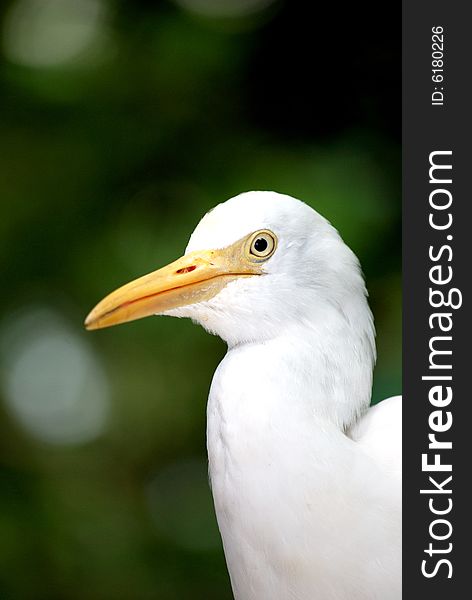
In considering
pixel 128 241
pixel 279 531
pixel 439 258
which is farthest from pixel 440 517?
pixel 128 241

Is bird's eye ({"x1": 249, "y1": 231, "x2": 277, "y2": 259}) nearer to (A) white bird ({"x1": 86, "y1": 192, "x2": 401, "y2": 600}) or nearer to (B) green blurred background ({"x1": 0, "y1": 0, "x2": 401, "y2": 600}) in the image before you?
(A) white bird ({"x1": 86, "y1": 192, "x2": 401, "y2": 600})

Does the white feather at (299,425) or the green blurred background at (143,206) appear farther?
the green blurred background at (143,206)

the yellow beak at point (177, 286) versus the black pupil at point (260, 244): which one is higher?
the black pupil at point (260, 244)

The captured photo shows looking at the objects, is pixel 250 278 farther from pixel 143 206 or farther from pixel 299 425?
pixel 143 206

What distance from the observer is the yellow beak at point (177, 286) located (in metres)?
0.89

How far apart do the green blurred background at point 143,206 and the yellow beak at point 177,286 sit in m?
0.85

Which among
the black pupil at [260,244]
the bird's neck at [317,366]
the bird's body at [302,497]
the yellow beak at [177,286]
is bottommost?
the bird's body at [302,497]

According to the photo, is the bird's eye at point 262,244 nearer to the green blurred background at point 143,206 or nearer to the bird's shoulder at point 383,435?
the bird's shoulder at point 383,435

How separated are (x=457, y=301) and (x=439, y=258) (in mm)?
50

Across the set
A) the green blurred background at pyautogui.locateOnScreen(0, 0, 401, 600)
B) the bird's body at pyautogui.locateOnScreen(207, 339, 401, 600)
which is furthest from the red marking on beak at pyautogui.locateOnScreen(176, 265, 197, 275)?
the green blurred background at pyautogui.locateOnScreen(0, 0, 401, 600)

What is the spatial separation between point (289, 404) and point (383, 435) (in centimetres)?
11

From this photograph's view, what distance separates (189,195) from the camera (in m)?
1.86

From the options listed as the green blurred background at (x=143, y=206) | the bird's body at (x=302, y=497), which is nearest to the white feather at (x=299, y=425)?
the bird's body at (x=302, y=497)

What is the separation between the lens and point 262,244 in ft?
2.97
